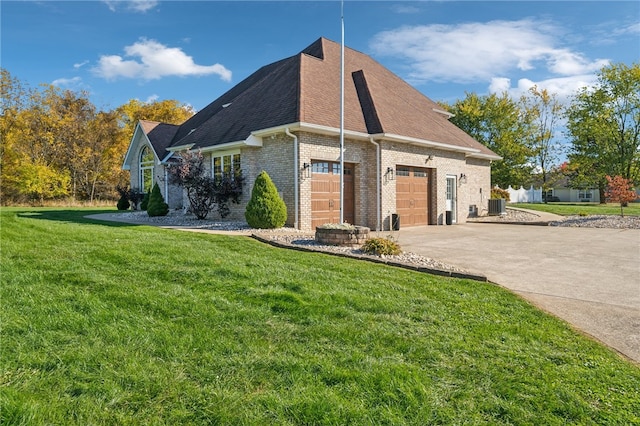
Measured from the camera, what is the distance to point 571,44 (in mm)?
12320

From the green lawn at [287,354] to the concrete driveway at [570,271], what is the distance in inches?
18.4

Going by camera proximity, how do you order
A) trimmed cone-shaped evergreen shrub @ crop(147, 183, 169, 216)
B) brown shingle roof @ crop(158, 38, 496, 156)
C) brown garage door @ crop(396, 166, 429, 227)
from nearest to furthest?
brown shingle roof @ crop(158, 38, 496, 156)
brown garage door @ crop(396, 166, 429, 227)
trimmed cone-shaped evergreen shrub @ crop(147, 183, 169, 216)

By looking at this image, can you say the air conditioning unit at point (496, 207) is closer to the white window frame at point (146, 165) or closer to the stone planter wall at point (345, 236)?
the stone planter wall at point (345, 236)

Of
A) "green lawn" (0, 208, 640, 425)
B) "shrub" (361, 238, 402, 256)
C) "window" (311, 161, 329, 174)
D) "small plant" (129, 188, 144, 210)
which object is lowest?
"green lawn" (0, 208, 640, 425)

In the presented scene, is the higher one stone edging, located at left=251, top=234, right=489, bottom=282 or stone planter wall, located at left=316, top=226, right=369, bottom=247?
stone planter wall, located at left=316, top=226, right=369, bottom=247

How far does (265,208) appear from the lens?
1235 cm

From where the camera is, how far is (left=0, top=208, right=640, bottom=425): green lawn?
102 inches

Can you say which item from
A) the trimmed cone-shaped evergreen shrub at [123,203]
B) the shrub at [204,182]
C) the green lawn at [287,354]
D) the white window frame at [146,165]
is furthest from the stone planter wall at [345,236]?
the trimmed cone-shaped evergreen shrub at [123,203]

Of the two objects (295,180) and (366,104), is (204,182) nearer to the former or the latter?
(295,180)

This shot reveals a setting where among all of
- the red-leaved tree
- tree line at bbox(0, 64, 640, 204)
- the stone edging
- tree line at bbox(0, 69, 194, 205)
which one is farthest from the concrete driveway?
tree line at bbox(0, 69, 194, 205)

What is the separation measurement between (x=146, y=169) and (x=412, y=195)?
17047 mm

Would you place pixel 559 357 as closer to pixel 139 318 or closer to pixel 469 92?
pixel 139 318

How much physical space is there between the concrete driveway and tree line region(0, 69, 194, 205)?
29246mm

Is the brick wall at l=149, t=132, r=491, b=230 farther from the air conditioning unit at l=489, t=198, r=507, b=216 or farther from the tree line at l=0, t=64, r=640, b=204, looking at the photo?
the tree line at l=0, t=64, r=640, b=204
